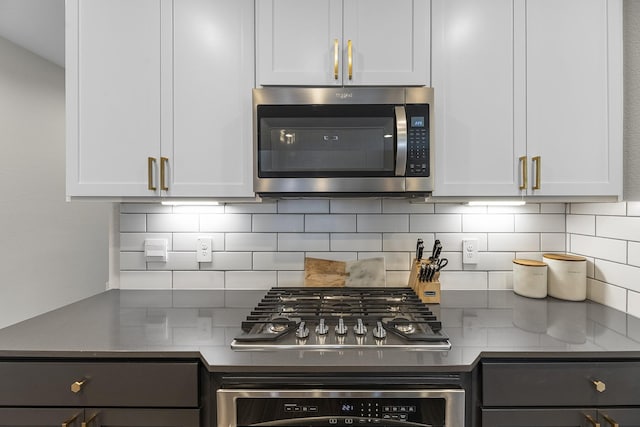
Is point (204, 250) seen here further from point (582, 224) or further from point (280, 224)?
point (582, 224)

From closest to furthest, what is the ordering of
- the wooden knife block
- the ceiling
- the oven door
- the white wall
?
the oven door
the wooden knife block
the ceiling
the white wall

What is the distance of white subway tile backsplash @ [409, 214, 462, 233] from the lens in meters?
1.72

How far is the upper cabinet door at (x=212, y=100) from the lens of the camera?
54.7 inches

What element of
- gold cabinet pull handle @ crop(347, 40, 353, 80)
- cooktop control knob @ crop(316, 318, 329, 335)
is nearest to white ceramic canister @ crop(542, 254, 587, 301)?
cooktop control knob @ crop(316, 318, 329, 335)

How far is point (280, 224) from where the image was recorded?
1731 mm

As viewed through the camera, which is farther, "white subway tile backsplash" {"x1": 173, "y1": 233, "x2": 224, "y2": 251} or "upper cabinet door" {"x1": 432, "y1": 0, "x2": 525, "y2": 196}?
"white subway tile backsplash" {"x1": 173, "y1": 233, "x2": 224, "y2": 251}

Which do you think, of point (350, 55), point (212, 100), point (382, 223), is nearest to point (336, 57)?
point (350, 55)

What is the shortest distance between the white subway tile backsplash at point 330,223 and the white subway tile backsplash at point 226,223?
1.02 ft

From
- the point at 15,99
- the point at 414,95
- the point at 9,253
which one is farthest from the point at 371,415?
the point at 15,99

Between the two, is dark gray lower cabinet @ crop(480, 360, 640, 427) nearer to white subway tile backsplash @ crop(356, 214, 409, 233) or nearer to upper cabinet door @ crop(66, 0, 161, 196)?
white subway tile backsplash @ crop(356, 214, 409, 233)

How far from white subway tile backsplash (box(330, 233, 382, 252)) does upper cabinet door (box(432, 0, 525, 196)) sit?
453mm

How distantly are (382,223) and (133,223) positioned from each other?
4.20 feet

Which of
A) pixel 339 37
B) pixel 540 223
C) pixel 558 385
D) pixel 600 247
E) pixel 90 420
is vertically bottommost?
pixel 90 420

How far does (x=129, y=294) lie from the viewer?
65.4 inches
